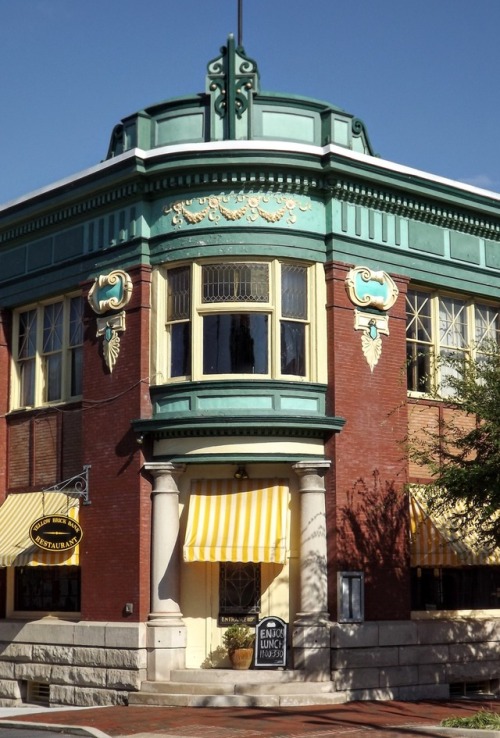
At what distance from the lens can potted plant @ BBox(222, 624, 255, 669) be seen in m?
21.9

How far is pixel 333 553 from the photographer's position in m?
22.5

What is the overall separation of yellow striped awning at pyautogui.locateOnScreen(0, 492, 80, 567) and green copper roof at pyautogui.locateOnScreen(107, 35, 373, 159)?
7350mm

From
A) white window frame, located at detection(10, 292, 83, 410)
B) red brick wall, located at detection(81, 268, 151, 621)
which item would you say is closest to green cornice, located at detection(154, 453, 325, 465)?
red brick wall, located at detection(81, 268, 151, 621)

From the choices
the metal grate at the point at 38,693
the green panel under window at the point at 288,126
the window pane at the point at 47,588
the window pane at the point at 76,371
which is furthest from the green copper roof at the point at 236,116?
the metal grate at the point at 38,693

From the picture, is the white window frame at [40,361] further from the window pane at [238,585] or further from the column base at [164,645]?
the column base at [164,645]

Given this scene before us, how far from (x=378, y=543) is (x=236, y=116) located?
8.72 m

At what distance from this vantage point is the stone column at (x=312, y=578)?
2178 centimetres

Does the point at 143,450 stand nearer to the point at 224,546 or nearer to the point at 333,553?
the point at 224,546

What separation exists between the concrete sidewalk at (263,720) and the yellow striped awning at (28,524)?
9.94ft

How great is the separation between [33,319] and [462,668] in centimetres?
1190

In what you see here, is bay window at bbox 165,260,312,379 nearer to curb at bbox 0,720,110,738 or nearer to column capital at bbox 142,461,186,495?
column capital at bbox 142,461,186,495

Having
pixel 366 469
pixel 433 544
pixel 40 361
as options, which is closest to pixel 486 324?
pixel 366 469

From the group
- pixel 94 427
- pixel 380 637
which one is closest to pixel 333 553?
pixel 380 637

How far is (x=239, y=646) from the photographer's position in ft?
72.1
